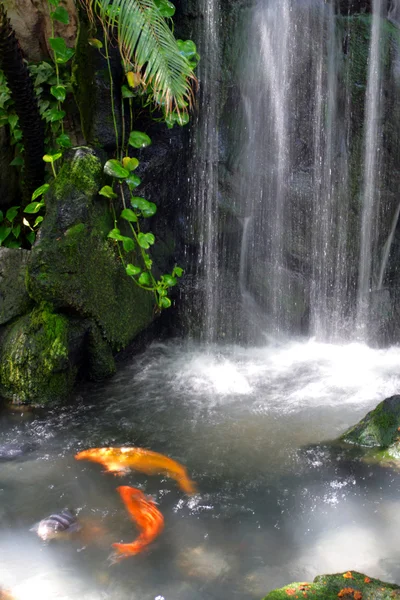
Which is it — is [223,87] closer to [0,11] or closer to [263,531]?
[0,11]

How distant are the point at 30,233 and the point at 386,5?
4.79 metres

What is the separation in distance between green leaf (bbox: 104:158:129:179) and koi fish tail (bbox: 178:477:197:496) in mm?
2980

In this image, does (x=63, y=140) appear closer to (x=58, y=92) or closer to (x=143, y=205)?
(x=58, y=92)

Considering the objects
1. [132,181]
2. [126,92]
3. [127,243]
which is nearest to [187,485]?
[127,243]

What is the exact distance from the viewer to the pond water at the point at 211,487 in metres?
3.22

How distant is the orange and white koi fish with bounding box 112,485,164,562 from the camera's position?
3.42 meters

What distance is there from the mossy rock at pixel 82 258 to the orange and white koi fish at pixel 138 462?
1.57 meters

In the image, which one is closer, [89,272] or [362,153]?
[89,272]

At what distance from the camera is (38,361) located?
17.7ft

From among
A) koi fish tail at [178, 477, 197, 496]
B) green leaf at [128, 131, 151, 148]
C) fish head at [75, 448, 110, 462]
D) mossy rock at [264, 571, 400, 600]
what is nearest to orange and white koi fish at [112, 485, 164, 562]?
koi fish tail at [178, 477, 197, 496]

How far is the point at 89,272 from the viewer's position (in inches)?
224

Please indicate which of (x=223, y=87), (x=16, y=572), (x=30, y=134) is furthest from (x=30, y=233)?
(x=16, y=572)

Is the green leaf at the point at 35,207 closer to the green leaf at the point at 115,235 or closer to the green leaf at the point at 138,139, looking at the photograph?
the green leaf at the point at 115,235

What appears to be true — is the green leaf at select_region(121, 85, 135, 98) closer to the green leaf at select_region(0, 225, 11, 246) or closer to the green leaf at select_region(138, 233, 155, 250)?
the green leaf at select_region(138, 233, 155, 250)
